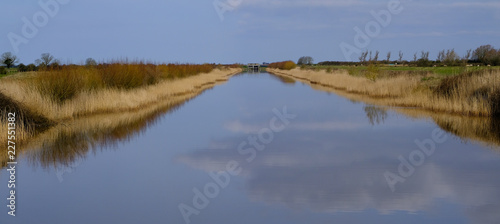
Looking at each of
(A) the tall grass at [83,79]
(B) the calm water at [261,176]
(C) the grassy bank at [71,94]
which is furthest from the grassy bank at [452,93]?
(A) the tall grass at [83,79]

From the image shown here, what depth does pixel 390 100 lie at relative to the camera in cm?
1861

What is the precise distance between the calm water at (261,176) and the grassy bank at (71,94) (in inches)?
46.1

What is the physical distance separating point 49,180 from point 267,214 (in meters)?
3.30

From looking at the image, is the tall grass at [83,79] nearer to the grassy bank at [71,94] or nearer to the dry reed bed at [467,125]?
the grassy bank at [71,94]

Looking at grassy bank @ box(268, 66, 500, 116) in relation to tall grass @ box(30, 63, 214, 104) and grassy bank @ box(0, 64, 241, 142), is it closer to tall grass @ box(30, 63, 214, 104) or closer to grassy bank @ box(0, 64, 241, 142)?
grassy bank @ box(0, 64, 241, 142)

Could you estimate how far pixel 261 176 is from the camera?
23.4ft

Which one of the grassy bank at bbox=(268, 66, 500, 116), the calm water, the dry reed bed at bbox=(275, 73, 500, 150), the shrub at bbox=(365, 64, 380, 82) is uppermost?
the shrub at bbox=(365, 64, 380, 82)

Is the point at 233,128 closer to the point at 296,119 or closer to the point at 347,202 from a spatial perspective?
the point at 296,119

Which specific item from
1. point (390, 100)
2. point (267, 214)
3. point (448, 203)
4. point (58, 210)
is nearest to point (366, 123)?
point (390, 100)

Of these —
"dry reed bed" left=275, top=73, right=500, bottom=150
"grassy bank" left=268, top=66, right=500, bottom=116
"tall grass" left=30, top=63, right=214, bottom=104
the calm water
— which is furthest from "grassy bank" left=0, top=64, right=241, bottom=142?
"grassy bank" left=268, top=66, right=500, bottom=116

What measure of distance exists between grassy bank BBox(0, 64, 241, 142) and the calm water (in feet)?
3.84

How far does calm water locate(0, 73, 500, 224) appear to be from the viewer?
17.9 feet

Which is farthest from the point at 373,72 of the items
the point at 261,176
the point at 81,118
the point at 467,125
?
the point at 261,176

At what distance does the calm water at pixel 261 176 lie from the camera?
5453 mm
